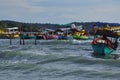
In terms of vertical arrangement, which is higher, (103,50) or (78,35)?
(103,50)

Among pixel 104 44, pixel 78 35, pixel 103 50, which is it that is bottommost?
pixel 78 35

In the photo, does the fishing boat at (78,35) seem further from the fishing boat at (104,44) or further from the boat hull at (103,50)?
the boat hull at (103,50)

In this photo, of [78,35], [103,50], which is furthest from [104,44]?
[78,35]

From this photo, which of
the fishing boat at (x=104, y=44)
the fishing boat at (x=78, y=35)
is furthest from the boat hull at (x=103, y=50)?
the fishing boat at (x=78, y=35)

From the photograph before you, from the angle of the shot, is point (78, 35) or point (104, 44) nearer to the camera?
point (104, 44)

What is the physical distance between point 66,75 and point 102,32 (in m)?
21.3

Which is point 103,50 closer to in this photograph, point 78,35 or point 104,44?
point 104,44

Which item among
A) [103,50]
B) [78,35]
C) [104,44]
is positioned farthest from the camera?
[78,35]

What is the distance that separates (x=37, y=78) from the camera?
1095 inches

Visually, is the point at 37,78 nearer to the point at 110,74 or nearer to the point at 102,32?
the point at 110,74

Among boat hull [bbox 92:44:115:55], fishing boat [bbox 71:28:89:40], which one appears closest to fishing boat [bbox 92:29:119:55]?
boat hull [bbox 92:44:115:55]

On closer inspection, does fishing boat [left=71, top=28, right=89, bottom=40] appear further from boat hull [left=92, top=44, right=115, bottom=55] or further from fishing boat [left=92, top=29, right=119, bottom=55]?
boat hull [left=92, top=44, right=115, bottom=55]

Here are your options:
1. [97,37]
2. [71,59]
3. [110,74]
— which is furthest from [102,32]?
[110,74]

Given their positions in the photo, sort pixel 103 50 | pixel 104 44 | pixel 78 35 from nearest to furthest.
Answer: pixel 104 44, pixel 103 50, pixel 78 35
